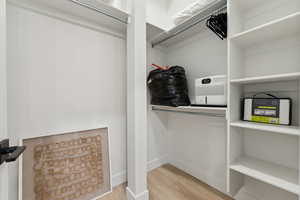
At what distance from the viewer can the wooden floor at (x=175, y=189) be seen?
4.17 feet

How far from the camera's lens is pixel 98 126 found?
53.9 inches

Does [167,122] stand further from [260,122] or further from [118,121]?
[260,122]

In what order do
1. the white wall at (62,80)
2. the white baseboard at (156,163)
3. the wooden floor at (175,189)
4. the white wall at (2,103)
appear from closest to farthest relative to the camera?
1. the white wall at (2,103)
2. the white wall at (62,80)
3. the wooden floor at (175,189)
4. the white baseboard at (156,163)

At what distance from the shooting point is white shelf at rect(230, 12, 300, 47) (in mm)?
774

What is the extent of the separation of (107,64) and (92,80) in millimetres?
260

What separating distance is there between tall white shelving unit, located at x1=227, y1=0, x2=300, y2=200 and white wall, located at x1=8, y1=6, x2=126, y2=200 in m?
1.17

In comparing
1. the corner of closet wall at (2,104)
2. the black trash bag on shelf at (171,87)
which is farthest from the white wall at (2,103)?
the black trash bag on shelf at (171,87)

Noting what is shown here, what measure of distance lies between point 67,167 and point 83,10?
148cm

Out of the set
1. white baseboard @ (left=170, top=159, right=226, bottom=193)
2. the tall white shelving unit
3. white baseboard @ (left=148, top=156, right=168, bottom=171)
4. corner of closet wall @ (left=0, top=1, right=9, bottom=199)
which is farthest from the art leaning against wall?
the tall white shelving unit

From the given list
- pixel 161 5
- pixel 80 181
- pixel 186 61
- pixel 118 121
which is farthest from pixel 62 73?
pixel 161 5

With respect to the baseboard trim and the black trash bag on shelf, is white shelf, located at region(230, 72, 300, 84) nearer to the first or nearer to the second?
the black trash bag on shelf

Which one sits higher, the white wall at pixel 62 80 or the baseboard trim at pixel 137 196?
the white wall at pixel 62 80

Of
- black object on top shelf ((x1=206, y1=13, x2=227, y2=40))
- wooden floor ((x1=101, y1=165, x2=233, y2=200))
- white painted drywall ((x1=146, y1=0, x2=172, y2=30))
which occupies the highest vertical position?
white painted drywall ((x1=146, y1=0, x2=172, y2=30))

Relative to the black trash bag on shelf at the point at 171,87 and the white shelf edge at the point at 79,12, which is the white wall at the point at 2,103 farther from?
the black trash bag on shelf at the point at 171,87
